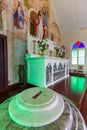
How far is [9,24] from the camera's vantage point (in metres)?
3.48

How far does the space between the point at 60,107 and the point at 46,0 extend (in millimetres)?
6576

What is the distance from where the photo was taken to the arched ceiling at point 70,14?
639 cm

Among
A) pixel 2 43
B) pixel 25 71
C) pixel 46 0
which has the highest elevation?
pixel 46 0

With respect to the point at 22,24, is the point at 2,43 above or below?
below

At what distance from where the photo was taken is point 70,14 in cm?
705

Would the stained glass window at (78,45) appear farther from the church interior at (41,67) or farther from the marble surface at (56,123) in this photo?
the marble surface at (56,123)

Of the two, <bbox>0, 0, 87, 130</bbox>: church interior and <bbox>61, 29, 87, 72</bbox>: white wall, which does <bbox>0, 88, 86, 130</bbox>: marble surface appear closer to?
<bbox>0, 0, 87, 130</bbox>: church interior

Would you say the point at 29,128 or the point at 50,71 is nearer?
the point at 29,128

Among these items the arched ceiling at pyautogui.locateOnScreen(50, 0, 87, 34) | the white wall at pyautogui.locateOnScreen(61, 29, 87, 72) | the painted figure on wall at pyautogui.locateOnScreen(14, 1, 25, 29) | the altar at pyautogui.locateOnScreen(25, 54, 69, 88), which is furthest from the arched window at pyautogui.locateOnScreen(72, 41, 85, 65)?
the painted figure on wall at pyautogui.locateOnScreen(14, 1, 25, 29)

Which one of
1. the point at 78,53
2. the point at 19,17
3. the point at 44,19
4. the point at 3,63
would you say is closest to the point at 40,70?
the point at 3,63

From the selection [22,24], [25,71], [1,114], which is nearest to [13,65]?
[25,71]

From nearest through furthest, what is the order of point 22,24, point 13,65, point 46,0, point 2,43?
Result: point 2,43 → point 13,65 → point 22,24 → point 46,0

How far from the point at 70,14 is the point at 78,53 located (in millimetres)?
2805

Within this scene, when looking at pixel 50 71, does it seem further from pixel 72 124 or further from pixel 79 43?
pixel 79 43
